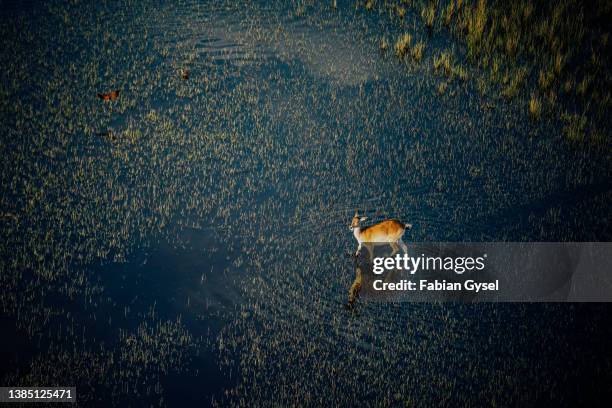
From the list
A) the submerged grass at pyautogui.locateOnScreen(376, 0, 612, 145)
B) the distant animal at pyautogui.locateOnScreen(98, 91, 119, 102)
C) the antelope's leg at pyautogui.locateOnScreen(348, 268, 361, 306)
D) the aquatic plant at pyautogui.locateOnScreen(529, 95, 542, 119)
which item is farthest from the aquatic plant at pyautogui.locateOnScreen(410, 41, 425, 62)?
the distant animal at pyautogui.locateOnScreen(98, 91, 119, 102)

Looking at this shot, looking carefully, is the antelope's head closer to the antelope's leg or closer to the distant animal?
the antelope's leg

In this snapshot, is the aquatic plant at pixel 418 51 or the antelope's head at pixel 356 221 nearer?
the antelope's head at pixel 356 221

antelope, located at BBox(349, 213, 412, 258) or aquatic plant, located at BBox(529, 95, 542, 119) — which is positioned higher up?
aquatic plant, located at BBox(529, 95, 542, 119)

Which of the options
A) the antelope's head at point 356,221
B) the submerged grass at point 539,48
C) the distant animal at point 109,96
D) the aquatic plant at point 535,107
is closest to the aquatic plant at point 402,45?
the submerged grass at point 539,48

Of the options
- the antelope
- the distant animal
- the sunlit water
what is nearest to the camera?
the sunlit water

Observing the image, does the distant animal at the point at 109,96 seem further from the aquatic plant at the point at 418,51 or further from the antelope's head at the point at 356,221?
the aquatic plant at the point at 418,51

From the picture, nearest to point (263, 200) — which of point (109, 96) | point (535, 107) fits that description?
point (109, 96)
